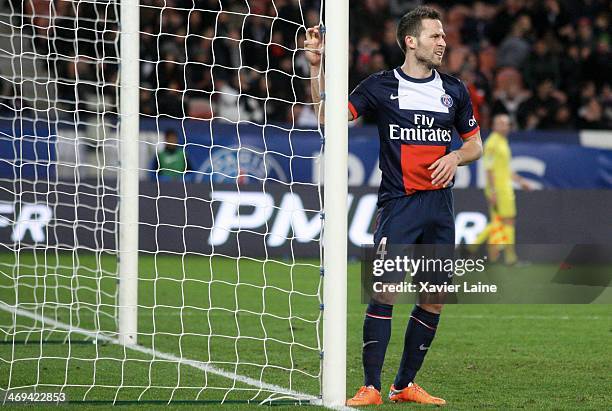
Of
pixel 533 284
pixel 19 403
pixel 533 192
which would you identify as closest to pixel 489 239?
pixel 533 192

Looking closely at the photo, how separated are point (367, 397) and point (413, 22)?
1.99 meters

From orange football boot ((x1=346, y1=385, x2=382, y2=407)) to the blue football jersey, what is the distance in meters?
1.01

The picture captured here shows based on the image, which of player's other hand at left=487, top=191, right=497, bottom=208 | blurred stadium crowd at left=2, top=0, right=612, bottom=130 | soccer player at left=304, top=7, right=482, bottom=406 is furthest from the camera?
blurred stadium crowd at left=2, top=0, right=612, bottom=130

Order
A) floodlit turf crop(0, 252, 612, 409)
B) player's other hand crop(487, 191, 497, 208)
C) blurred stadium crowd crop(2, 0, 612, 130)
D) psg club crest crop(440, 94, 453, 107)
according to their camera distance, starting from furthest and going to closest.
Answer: blurred stadium crowd crop(2, 0, 612, 130)
player's other hand crop(487, 191, 497, 208)
floodlit turf crop(0, 252, 612, 409)
psg club crest crop(440, 94, 453, 107)

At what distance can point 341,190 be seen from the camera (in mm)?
5715

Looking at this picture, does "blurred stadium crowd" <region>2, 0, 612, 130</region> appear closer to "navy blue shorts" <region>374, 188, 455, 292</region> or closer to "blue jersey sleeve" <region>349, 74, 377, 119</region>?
"blue jersey sleeve" <region>349, 74, 377, 119</region>

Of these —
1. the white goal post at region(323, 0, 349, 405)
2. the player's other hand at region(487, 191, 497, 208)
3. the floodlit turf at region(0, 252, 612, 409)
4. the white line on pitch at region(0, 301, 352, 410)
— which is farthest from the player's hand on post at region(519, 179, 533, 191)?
the white goal post at region(323, 0, 349, 405)

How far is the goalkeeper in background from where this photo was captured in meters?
14.5

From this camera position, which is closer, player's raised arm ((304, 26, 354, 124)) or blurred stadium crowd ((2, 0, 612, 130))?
player's raised arm ((304, 26, 354, 124))

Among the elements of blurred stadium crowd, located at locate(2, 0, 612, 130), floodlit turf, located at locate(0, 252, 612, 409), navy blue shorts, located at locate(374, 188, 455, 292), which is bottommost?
floodlit turf, located at locate(0, 252, 612, 409)

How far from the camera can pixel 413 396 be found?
6.07 m

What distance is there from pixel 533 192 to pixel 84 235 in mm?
6013

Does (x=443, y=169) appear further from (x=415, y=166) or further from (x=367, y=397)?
(x=367, y=397)

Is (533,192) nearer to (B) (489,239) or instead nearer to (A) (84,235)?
(B) (489,239)
